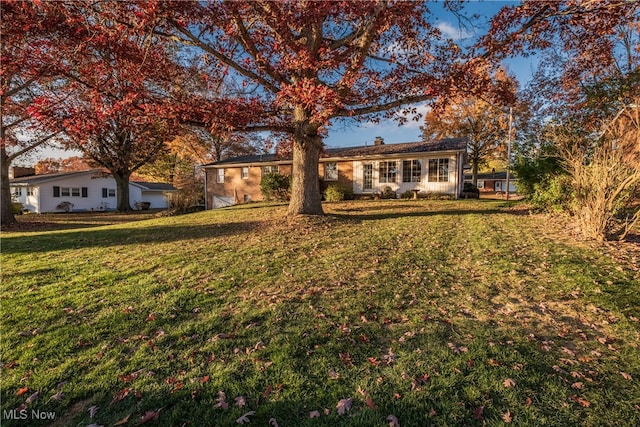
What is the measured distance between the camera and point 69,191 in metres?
29.9

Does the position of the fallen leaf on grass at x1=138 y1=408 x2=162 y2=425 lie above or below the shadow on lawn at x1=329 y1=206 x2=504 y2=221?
below

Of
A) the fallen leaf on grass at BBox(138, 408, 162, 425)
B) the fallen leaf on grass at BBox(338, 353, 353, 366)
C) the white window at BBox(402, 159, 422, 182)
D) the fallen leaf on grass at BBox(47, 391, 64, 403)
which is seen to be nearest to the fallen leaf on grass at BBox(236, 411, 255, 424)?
the fallen leaf on grass at BBox(138, 408, 162, 425)

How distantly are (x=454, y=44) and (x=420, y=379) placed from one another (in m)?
8.85

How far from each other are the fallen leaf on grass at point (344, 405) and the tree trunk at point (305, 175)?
313 inches

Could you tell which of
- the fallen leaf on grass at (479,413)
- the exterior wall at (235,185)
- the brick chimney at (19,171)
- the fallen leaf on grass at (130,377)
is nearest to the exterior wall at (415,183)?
the exterior wall at (235,185)

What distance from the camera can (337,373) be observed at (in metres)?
2.98

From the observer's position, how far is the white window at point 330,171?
21.8 metres

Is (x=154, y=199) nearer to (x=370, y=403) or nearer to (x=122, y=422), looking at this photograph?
(x=122, y=422)

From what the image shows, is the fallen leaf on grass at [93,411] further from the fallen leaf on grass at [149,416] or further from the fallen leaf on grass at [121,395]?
the fallen leaf on grass at [149,416]

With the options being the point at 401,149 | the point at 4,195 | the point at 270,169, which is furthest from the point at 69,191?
the point at 401,149

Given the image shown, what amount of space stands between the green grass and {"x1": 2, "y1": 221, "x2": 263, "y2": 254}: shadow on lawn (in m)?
1.38

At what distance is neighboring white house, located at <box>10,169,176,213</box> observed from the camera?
92.1ft

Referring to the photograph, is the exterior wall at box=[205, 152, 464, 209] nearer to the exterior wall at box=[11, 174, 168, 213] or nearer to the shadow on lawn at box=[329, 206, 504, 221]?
the shadow on lawn at box=[329, 206, 504, 221]

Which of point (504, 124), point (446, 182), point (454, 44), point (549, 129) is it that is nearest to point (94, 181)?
point (446, 182)
